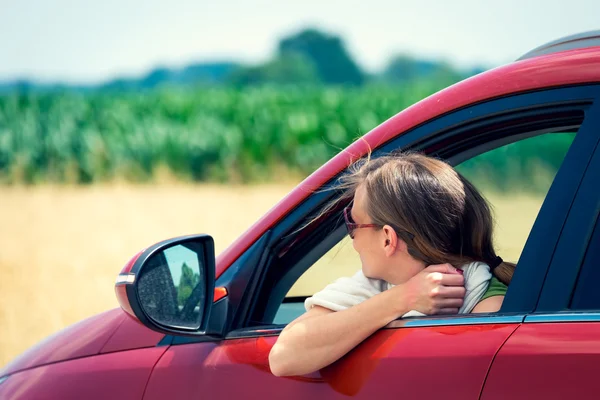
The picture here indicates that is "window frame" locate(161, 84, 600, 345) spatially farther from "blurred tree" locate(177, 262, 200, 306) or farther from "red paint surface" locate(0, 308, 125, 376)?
"red paint surface" locate(0, 308, 125, 376)

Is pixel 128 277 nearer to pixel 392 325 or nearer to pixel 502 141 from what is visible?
pixel 392 325

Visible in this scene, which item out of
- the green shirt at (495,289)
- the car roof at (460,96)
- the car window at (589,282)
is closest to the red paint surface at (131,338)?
the car roof at (460,96)

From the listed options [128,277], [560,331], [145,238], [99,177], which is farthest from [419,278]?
[99,177]

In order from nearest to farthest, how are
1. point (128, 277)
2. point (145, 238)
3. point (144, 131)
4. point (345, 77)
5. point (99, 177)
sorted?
point (128, 277) → point (145, 238) → point (99, 177) → point (144, 131) → point (345, 77)

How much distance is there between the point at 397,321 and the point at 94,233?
13396 millimetres

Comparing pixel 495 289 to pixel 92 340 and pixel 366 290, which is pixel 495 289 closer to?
pixel 366 290

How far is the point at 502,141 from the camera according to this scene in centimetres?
223

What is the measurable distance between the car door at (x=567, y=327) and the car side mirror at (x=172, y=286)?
2.61 ft

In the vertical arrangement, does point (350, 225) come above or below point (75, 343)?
above

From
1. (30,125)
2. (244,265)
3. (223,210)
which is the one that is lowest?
(223,210)

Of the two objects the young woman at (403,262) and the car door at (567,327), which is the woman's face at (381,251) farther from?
the car door at (567,327)

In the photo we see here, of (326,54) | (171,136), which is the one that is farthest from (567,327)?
(326,54)

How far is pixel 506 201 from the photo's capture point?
3.11 metres

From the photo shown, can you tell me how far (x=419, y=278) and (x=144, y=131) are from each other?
24.8 meters
